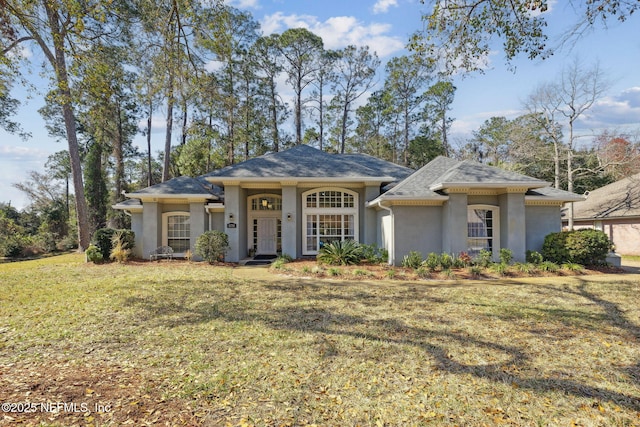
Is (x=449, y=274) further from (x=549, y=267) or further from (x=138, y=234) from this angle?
(x=138, y=234)

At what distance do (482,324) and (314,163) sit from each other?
35.8 ft

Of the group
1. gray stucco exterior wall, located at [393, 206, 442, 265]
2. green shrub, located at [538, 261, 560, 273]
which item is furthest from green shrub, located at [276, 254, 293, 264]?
green shrub, located at [538, 261, 560, 273]

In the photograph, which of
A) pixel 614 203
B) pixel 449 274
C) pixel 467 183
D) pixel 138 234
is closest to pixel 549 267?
pixel 449 274

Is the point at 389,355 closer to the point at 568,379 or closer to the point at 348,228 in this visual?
the point at 568,379

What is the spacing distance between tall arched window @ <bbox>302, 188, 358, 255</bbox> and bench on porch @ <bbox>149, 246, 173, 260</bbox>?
19.8 feet

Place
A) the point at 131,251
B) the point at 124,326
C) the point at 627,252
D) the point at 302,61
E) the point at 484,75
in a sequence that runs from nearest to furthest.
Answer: the point at 124,326 → the point at 484,75 → the point at 131,251 → the point at 627,252 → the point at 302,61

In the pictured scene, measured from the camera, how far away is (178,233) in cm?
1512

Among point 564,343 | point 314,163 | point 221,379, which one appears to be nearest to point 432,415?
point 221,379

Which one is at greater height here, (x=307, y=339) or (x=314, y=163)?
(x=314, y=163)

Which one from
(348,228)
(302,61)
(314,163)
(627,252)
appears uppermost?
(302,61)

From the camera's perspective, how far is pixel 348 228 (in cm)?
1492

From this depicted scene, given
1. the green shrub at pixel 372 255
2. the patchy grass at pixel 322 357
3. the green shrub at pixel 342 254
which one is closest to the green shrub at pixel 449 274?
the patchy grass at pixel 322 357

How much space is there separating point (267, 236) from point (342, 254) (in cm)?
530

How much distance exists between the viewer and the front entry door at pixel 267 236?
16.3m
